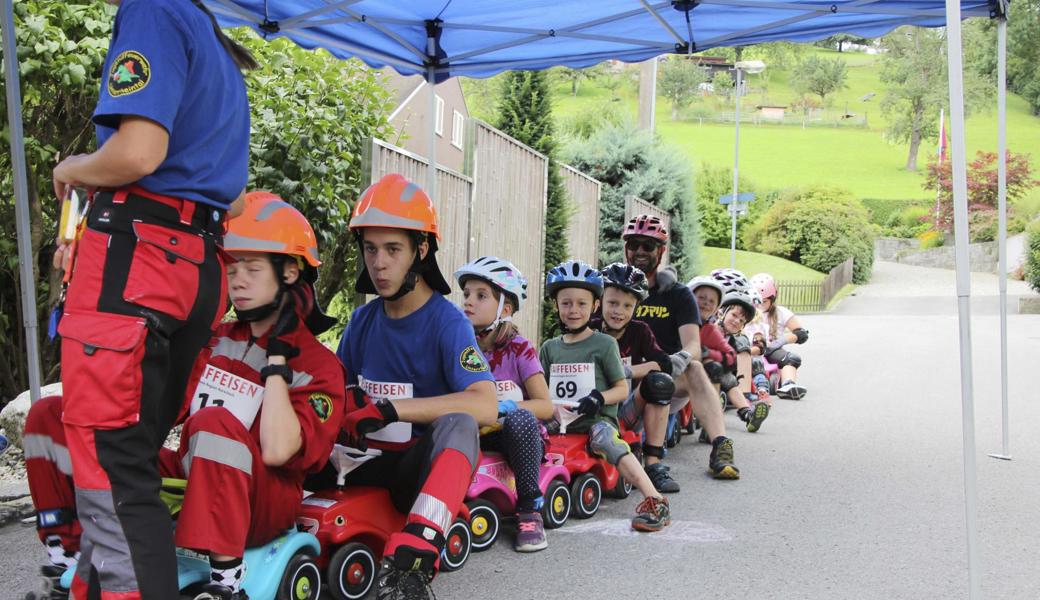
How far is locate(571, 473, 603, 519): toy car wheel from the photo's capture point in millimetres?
5645

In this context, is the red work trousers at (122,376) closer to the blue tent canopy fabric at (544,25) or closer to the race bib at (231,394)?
the race bib at (231,394)

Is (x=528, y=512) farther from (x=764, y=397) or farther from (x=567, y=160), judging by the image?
(x=567, y=160)

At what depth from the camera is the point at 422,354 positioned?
425 centimetres

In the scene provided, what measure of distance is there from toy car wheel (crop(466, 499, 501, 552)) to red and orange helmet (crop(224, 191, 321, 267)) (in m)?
Answer: 1.70

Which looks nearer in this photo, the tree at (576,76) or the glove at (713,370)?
the glove at (713,370)

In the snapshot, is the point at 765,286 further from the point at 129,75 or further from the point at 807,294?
the point at 807,294

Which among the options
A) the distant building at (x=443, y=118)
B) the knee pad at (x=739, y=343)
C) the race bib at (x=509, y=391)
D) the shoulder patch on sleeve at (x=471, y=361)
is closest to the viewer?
the shoulder patch on sleeve at (x=471, y=361)

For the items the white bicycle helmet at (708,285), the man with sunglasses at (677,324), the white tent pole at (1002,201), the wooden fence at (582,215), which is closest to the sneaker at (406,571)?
the man with sunglasses at (677,324)

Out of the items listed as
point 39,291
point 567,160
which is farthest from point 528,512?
point 567,160

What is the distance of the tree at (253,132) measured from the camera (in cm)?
636

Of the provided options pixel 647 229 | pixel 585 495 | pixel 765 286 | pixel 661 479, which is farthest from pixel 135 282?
pixel 765 286

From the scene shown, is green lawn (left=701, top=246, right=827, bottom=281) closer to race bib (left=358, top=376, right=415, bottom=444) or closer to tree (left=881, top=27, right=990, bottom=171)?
tree (left=881, top=27, right=990, bottom=171)

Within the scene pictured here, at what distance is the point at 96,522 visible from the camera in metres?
2.75

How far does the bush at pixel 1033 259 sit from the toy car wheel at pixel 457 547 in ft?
111
